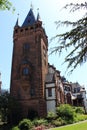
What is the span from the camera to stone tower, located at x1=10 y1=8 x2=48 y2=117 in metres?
44.1

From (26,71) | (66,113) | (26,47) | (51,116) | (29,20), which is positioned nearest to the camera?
(66,113)

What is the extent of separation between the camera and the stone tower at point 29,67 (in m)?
44.1

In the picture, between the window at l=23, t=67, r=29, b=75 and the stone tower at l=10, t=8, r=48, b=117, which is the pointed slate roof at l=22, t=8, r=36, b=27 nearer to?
the stone tower at l=10, t=8, r=48, b=117

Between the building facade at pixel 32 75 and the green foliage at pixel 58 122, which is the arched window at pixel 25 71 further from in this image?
the green foliage at pixel 58 122

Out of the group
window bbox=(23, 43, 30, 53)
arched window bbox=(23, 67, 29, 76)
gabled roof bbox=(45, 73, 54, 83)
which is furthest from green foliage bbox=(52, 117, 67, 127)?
window bbox=(23, 43, 30, 53)

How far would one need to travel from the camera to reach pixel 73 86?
248 feet

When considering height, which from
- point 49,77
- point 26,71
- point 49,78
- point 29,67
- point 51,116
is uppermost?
point 29,67

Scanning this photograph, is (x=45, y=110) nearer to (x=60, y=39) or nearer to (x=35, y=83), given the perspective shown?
(x=35, y=83)

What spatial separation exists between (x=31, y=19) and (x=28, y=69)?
42.0 ft

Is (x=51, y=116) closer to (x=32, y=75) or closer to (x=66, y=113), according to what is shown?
(x=66, y=113)

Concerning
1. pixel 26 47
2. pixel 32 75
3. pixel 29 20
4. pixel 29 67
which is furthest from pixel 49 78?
pixel 29 20

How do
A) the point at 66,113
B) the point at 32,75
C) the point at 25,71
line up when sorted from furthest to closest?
the point at 25,71 < the point at 32,75 < the point at 66,113

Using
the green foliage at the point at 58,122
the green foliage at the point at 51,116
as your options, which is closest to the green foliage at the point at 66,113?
the green foliage at the point at 51,116

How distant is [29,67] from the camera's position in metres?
46.6
